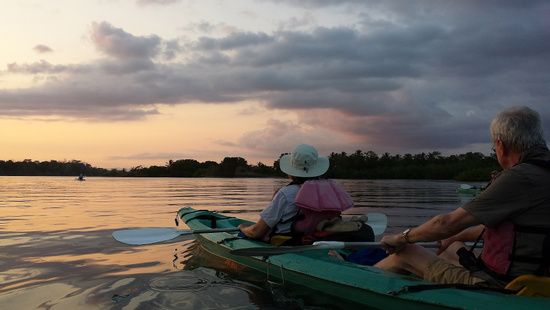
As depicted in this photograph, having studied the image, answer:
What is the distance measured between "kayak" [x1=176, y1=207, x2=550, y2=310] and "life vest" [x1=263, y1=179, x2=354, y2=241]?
35 centimetres

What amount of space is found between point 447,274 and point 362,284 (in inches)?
31.0

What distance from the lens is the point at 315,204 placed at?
16.3ft

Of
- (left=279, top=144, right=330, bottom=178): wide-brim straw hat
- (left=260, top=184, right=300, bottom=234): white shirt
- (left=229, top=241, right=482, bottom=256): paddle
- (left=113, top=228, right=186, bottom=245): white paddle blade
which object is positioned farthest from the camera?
(left=113, top=228, right=186, bottom=245): white paddle blade

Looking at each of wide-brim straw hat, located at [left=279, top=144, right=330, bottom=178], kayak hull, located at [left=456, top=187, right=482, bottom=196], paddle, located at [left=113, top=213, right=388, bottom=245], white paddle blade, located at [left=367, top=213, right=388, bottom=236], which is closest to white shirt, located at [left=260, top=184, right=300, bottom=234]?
wide-brim straw hat, located at [left=279, top=144, right=330, bottom=178]

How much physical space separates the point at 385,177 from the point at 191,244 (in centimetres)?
7799

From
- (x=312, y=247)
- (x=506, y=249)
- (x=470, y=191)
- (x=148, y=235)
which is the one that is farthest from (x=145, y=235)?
(x=470, y=191)

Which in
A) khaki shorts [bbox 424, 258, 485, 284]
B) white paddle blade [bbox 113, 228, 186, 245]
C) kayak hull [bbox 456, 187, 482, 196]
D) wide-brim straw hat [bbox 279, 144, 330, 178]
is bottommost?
kayak hull [bbox 456, 187, 482, 196]

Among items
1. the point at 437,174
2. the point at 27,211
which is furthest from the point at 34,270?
the point at 437,174

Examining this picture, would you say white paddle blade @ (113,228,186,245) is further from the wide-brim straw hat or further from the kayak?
the wide-brim straw hat

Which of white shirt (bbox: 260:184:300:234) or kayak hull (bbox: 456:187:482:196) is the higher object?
white shirt (bbox: 260:184:300:234)

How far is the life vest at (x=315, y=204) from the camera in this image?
16.3 feet

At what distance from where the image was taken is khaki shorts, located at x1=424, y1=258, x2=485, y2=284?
11.0 feet

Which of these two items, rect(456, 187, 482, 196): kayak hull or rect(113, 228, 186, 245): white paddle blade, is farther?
rect(456, 187, 482, 196): kayak hull

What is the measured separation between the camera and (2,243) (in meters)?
7.84
